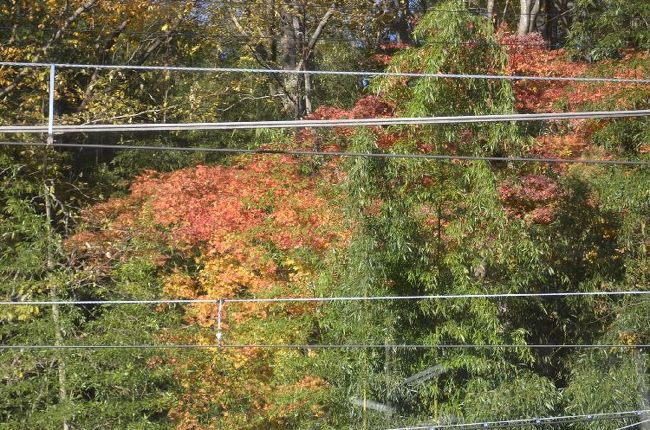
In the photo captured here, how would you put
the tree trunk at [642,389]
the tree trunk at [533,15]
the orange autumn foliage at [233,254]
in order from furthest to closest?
the tree trunk at [533,15]
the orange autumn foliage at [233,254]
the tree trunk at [642,389]

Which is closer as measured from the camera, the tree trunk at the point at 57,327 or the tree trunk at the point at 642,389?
the tree trunk at the point at 57,327

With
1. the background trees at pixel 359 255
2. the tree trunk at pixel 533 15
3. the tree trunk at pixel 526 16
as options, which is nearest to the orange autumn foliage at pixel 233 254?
the background trees at pixel 359 255

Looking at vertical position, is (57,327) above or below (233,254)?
below

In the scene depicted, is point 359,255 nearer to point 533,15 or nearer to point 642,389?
point 642,389

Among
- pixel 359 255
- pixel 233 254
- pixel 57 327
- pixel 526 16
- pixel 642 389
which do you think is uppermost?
pixel 526 16

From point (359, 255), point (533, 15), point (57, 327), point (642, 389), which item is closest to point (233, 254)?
point (359, 255)

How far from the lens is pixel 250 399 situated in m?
10.8

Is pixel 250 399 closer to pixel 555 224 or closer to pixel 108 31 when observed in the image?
pixel 555 224

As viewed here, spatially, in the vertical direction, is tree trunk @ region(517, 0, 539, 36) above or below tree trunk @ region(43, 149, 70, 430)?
above

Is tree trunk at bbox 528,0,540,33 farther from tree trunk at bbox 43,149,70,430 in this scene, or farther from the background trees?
tree trunk at bbox 43,149,70,430

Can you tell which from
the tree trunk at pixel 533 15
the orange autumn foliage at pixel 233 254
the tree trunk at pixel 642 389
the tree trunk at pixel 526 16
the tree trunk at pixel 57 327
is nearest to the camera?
the tree trunk at pixel 57 327

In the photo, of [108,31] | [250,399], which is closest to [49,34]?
[108,31]

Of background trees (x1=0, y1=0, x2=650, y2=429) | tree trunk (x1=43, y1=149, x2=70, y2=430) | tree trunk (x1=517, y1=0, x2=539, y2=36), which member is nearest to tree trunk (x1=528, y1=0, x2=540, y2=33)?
tree trunk (x1=517, y1=0, x2=539, y2=36)

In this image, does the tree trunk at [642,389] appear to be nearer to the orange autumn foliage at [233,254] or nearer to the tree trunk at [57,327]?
the orange autumn foliage at [233,254]
